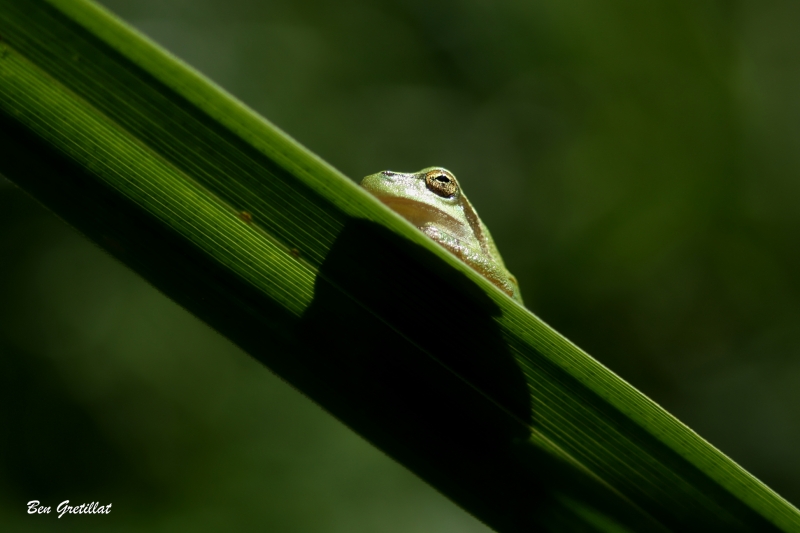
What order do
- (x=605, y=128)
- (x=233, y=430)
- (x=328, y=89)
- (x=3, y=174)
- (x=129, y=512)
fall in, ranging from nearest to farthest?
(x=3, y=174), (x=129, y=512), (x=233, y=430), (x=605, y=128), (x=328, y=89)

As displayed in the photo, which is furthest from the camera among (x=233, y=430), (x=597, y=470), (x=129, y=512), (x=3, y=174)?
(x=233, y=430)

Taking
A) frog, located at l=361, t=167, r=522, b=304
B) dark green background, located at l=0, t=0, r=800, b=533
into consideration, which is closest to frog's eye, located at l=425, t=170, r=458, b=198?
frog, located at l=361, t=167, r=522, b=304

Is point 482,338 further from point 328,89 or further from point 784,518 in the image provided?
point 328,89

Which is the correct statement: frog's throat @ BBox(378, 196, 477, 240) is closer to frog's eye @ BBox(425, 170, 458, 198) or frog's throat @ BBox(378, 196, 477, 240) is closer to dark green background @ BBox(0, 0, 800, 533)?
frog's eye @ BBox(425, 170, 458, 198)

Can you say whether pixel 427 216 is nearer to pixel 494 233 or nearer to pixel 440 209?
pixel 440 209

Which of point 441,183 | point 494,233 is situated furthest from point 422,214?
point 494,233

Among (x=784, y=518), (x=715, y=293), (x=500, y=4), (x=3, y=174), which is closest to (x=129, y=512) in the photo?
(x=3, y=174)

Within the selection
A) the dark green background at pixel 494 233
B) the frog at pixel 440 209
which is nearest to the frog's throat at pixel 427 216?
the frog at pixel 440 209
